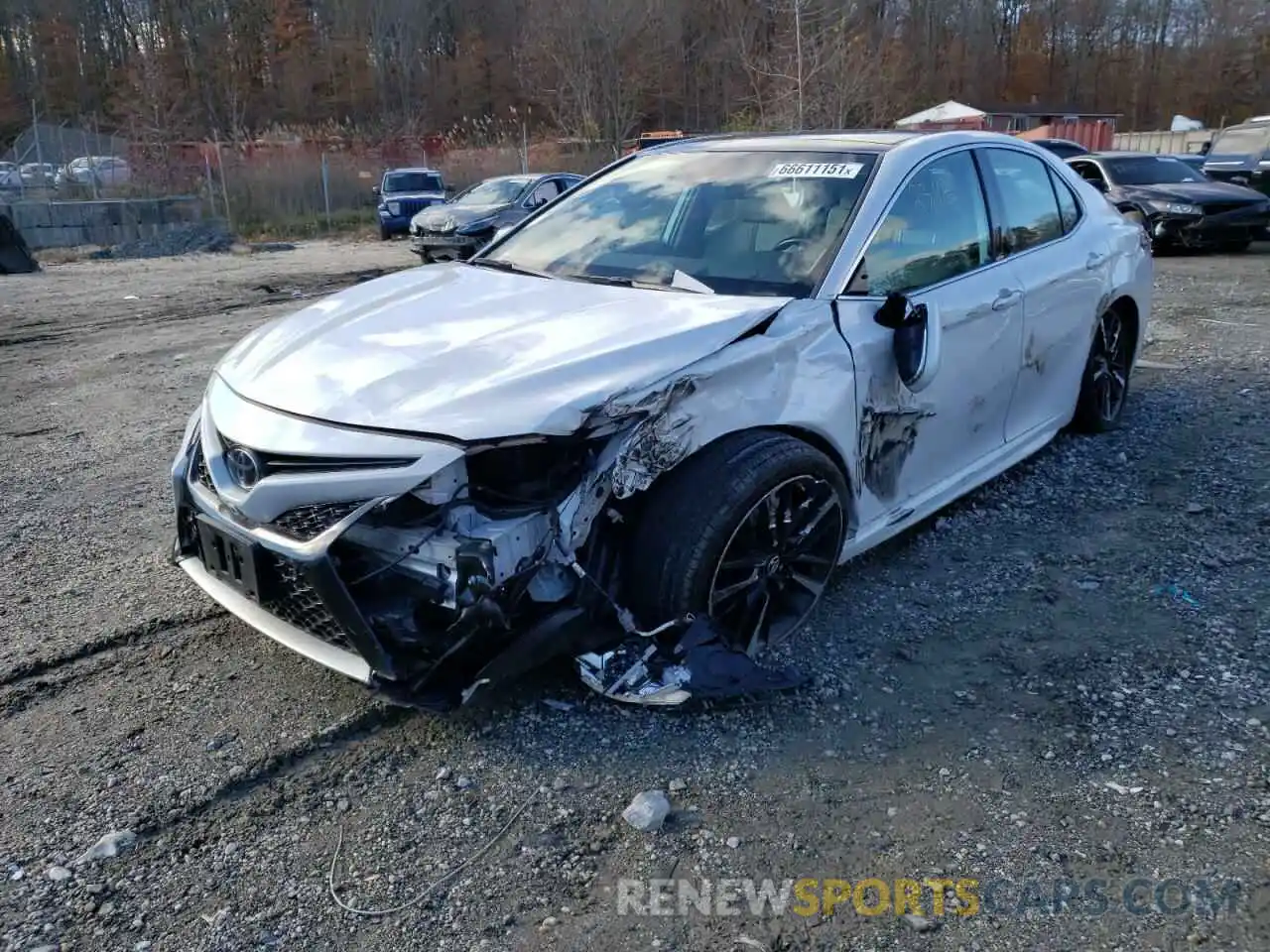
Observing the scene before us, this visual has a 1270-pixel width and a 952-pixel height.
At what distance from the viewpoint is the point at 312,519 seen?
2643 millimetres

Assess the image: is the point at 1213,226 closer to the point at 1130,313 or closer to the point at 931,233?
the point at 1130,313

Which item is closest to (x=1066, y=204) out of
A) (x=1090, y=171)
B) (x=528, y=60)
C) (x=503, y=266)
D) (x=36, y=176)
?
(x=503, y=266)

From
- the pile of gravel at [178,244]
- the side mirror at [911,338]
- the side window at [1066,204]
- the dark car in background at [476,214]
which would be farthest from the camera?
the pile of gravel at [178,244]

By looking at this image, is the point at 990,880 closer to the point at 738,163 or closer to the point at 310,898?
the point at 310,898

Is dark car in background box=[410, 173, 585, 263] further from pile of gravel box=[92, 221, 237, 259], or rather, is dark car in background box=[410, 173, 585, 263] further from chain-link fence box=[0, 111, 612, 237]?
chain-link fence box=[0, 111, 612, 237]

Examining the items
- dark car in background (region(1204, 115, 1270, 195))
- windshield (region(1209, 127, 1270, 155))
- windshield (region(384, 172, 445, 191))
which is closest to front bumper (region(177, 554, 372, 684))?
dark car in background (region(1204, 115, 1270, 195))

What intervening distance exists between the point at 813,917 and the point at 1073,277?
3.44m

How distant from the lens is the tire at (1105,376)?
5.12m

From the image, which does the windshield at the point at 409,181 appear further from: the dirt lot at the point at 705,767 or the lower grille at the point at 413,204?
the dirt lot at the point at 705,767

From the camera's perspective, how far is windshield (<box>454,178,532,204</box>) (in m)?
16.9

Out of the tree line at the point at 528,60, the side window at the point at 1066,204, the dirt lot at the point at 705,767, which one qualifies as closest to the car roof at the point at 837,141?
the side window at the point at 1066,204

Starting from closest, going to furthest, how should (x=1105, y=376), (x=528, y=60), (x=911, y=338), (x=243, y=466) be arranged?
1. (x=243, y=466)
2. (x=911, y=338)
3. (x=1105, y=376)
4. (x=528, y=60)

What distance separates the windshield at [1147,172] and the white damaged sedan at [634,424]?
1173 centimetres

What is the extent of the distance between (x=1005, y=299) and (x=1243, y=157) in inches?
659
